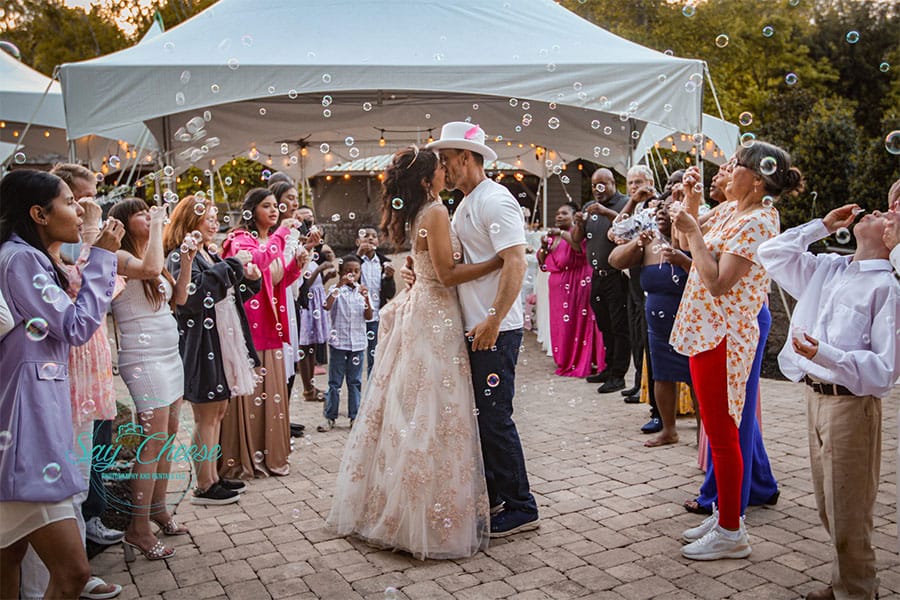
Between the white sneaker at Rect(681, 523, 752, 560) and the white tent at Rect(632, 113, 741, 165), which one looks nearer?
the white sneaker at Rect(681, 523, 752, 560)

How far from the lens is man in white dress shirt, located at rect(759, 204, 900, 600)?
279cm

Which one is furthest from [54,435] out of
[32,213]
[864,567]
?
[864,567]

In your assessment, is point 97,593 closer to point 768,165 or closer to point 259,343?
point 259,343

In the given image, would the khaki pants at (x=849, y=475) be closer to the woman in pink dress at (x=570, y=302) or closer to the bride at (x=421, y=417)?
the bride at (x=421, y=417)

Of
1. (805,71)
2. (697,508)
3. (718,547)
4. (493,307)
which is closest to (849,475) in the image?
(718,547)

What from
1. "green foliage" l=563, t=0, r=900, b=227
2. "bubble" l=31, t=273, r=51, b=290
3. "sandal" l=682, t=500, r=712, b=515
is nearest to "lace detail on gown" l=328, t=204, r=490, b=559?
"sandal" l=682, t=500, r=712, b=515

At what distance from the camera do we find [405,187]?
3.92 metres

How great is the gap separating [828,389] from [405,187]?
2.14 metres

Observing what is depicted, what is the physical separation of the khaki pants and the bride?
5.09 ft

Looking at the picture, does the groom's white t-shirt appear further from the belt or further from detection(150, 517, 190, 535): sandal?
detection(150, 517, 190, 535): sandal

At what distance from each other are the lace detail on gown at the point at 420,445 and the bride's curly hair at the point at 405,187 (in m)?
0.20

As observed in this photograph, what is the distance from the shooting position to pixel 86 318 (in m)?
2.66

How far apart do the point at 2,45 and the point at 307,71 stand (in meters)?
2.47

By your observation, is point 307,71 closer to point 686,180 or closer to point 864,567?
point 686,180
